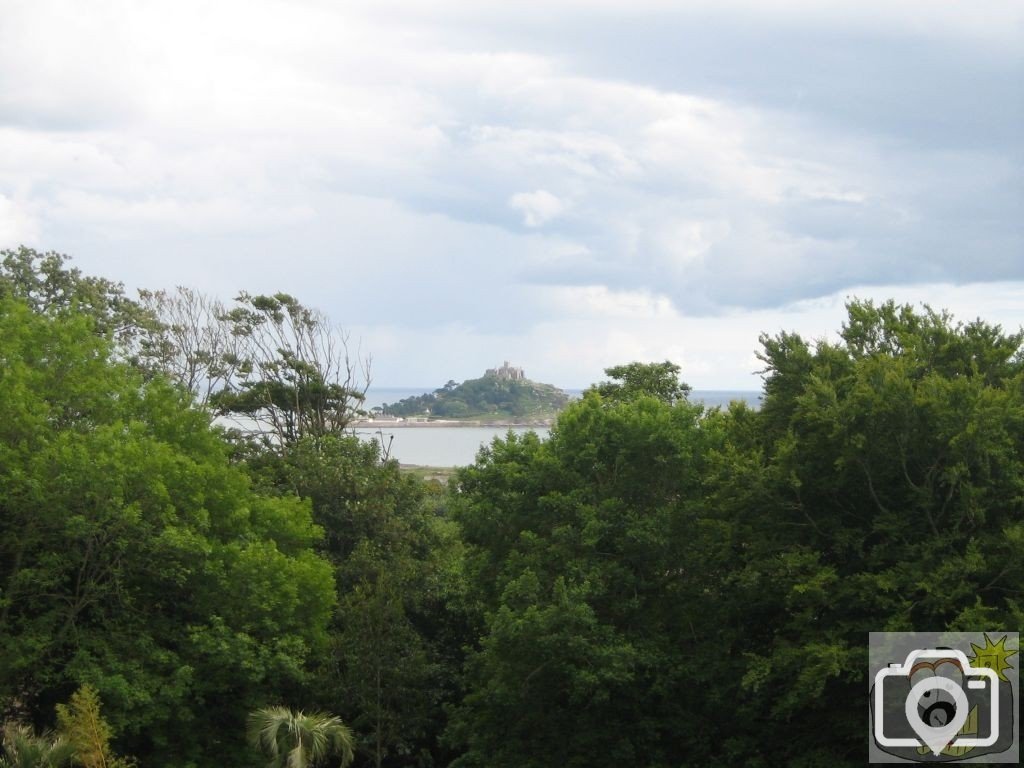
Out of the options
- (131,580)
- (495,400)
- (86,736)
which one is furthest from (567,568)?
(495,400)

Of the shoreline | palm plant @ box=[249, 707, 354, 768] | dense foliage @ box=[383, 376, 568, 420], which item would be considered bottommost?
palm plant @ box=[249, 707, 354, 768]

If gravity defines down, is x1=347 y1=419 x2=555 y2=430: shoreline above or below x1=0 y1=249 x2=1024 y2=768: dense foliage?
above

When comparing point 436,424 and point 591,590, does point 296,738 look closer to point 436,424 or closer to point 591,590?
point 591,590

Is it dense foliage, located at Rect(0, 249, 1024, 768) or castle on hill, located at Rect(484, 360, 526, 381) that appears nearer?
dense foliage, located at Rect(0, 249, 1024, 768)

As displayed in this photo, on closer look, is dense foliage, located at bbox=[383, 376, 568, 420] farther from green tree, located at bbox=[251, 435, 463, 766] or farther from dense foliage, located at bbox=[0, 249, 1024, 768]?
dense foliage, located at bbox=[0, 249, 1024, 768]

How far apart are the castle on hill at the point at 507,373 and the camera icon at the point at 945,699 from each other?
121m

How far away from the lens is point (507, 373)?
148 m

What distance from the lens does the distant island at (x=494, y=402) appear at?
5284 inches

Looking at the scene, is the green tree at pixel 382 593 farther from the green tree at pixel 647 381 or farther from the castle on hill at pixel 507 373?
the castle on hill at pixel 507 373

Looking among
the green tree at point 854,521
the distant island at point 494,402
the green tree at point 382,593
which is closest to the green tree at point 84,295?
the green tree at point 382,593

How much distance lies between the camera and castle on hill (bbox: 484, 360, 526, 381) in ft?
472

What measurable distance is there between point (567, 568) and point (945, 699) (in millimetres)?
8738

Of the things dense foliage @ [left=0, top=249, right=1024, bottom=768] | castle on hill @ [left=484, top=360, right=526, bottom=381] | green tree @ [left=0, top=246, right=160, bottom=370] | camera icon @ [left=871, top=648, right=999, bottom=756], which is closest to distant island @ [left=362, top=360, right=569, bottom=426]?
castle on hill @ [left=484, top=360, right=526, bottom=381]

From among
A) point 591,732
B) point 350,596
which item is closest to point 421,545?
point 350,596
